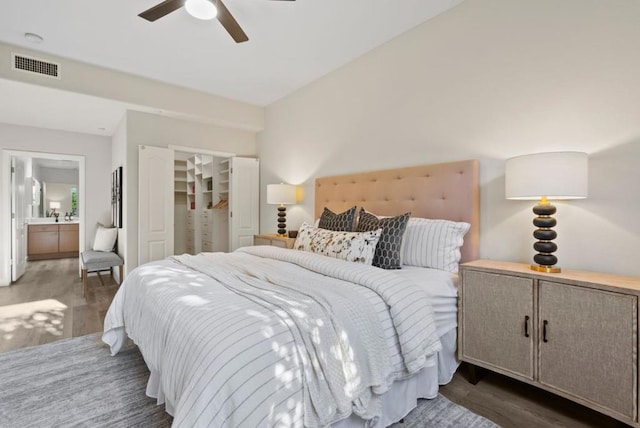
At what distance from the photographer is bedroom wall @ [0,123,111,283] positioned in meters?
4.66

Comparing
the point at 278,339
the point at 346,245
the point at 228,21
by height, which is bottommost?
the point at 278,339

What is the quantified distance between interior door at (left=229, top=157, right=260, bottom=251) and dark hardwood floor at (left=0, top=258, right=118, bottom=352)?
1.84 m

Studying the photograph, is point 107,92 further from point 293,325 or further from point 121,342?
point 293,325

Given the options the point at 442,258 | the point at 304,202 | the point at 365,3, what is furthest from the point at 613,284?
the point at 304,202

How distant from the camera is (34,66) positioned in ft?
10.2

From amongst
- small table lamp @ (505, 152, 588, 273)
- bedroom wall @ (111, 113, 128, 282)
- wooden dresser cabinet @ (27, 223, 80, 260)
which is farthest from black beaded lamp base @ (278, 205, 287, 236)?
wooden dresser cabinet @ (27, 223, 80, 260)

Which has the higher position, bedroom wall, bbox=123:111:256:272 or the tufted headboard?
bedroom wall, bbox=123:111:256:272

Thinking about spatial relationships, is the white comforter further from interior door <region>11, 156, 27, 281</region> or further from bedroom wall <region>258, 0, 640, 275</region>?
interior door <region>11, 156, 27, 281</region>

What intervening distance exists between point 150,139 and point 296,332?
3.97 meters

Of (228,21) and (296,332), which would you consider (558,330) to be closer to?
(296,332)

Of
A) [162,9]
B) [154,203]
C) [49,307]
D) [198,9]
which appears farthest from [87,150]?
[198,9]

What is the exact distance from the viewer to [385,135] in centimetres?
308

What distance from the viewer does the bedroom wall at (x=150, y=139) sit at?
13.1ft

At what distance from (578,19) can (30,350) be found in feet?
15.1
